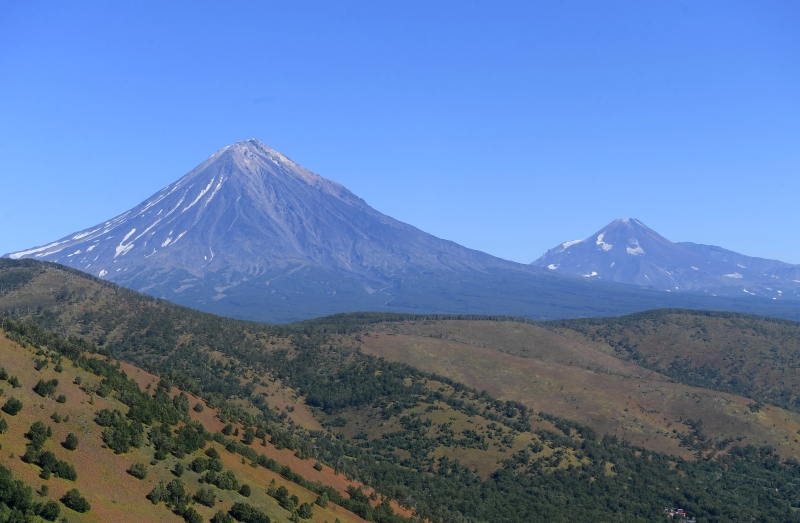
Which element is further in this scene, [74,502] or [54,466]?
[54,466]

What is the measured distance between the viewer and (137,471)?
33.0 meters

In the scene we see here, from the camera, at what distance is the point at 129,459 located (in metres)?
34.1

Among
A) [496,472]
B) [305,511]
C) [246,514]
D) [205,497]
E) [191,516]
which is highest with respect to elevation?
[205,497]

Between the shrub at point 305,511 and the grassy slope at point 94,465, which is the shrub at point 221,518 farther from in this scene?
the shrub at point 305,511

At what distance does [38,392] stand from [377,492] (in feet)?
74.4

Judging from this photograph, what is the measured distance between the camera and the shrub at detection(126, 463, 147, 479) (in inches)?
1296

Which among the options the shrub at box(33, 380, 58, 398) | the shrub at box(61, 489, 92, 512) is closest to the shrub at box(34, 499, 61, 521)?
the shrub at box(61, 489, 92, 512)

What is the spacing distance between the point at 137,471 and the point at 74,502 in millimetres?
4993

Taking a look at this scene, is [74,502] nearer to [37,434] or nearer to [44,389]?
[37,434]

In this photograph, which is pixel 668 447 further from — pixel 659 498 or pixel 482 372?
pixel 482 372

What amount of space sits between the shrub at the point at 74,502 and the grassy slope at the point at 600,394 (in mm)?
70314

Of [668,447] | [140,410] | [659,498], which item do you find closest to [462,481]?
[659,498]

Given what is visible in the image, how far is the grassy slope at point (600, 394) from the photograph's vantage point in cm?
8988

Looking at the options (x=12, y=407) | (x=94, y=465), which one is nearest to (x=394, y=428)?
(x=94, y=465)
